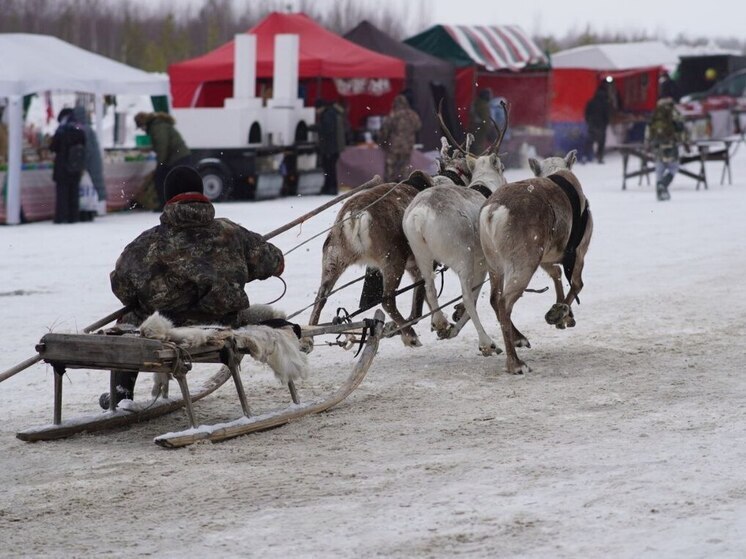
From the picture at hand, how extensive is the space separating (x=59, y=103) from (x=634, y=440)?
15.6 m

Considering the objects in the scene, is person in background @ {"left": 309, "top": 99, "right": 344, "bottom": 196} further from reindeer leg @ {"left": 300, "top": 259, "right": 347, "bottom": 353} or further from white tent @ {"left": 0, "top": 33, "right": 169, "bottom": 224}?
reindeer leg @ {"left": 300, "top": 259, "right": 347, "bottom": 353}

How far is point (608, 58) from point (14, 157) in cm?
2329

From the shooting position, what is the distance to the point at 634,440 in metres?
6.39

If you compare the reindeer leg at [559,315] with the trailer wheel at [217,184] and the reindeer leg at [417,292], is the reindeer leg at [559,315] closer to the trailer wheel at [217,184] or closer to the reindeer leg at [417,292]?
the reindeer leg at [417,292]

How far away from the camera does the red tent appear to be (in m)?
23.8

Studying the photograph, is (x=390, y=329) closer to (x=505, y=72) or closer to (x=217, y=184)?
(x=217, y=184)

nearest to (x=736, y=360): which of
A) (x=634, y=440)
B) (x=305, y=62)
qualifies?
(x=634, y=440)

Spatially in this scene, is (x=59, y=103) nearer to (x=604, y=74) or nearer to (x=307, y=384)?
(x=307, y=384)

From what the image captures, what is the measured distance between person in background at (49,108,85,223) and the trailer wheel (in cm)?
274

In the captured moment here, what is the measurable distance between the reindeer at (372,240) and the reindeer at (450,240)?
0.18 m

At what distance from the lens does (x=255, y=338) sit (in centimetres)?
656

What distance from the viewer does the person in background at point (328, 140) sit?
22.2m

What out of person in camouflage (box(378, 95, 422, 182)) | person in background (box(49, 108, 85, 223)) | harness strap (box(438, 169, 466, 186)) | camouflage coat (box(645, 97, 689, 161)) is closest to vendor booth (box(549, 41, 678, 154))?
camouflage coat (box(645, 97, 689, 161))

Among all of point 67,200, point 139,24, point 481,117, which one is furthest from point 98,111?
point 139,24
